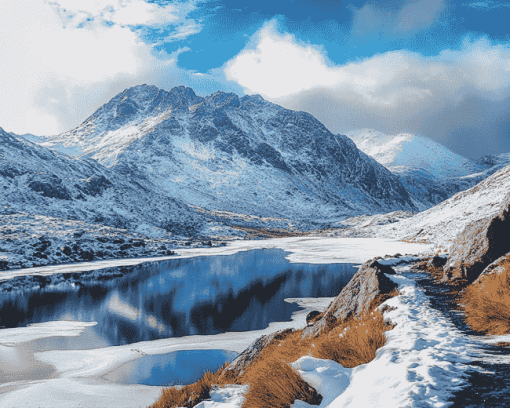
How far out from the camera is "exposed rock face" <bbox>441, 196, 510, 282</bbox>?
9.51 m

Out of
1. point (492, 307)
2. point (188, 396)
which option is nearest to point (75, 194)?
point (188, 396)

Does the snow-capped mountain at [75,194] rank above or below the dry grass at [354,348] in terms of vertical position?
above

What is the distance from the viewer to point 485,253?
9602mm

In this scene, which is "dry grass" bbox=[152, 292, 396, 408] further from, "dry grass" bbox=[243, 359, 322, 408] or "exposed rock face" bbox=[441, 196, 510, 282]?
"exposed rock face" bbox=[441, 196, 510, 282]

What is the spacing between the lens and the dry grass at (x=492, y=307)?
19.0ft

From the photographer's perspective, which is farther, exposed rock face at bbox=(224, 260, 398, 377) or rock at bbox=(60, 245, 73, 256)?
rock at bbox=(60, 245, 73, 256)

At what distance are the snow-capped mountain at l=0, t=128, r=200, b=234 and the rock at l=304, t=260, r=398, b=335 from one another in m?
74.0

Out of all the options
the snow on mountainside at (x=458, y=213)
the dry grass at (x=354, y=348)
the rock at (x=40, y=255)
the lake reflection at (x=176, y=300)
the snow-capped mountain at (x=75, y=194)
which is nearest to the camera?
the dry grass at (x=354, y=348)

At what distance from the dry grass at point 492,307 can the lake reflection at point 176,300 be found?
1536 centimetres

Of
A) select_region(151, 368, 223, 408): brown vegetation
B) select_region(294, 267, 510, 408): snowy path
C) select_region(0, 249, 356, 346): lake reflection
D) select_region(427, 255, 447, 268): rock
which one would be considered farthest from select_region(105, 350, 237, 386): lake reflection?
select_region(294, 267, 510, 408): snowy path

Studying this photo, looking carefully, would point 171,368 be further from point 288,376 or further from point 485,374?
point 485,374

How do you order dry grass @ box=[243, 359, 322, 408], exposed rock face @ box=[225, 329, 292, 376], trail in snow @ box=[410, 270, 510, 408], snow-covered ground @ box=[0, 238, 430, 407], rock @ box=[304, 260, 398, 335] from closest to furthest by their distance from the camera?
1. trail in snow @ box=[410, 270, 510, 408]
2. dry grass @ box=[243, 359, 322, 408]
3. exposed rock face @ box=[225, 329, 292, 376]
4. rock @ box=[304, 260, 398, 335]
5. snow-covered ground @ box=[0, 238, 430, 407]

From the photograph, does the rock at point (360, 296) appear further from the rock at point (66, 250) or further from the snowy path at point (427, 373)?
the rock at point (66, 250)

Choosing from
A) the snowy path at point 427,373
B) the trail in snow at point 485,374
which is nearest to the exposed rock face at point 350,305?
the snowy path at point 427,373
